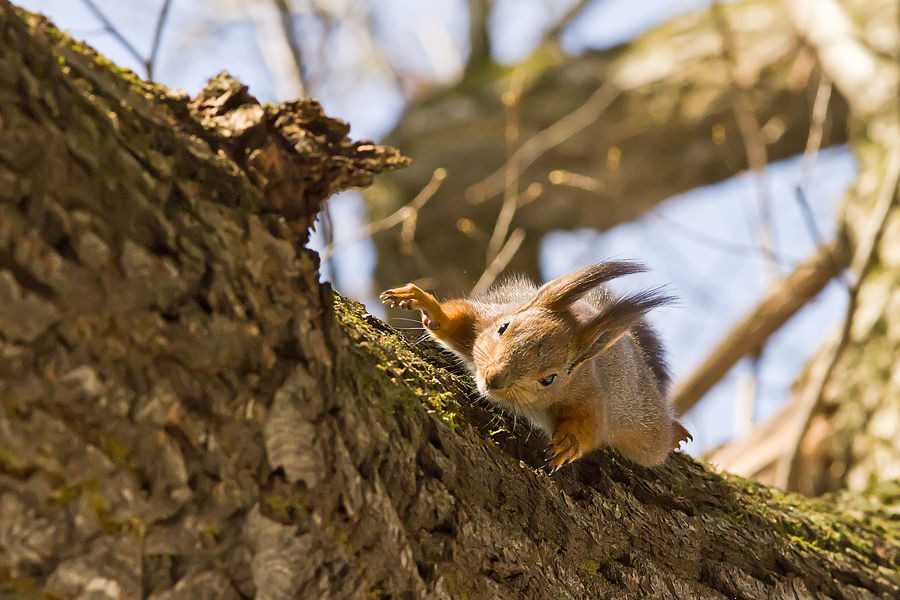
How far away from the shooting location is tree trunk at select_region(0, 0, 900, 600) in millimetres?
962

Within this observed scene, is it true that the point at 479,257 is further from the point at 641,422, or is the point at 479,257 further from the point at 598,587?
the point at 598,587

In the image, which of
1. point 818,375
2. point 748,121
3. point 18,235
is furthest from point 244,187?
point 748,121

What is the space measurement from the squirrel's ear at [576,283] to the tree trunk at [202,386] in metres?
0.69

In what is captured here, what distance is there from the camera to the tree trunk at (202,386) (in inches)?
37.9

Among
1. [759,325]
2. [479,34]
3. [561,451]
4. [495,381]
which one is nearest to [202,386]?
[561,451]

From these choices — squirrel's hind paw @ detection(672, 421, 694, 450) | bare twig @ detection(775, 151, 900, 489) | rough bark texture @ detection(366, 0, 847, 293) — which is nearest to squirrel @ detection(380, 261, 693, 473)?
squirrel's hind paw @ detection(672, 421, 694, 450)

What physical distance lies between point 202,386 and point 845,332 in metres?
3.39

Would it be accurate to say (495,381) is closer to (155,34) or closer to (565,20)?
(155,34)

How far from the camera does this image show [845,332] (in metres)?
3.63

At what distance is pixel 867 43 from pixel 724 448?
8.03 ft

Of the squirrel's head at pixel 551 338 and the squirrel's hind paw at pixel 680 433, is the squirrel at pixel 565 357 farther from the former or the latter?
the squirrel's hind paw at pixel 680 433

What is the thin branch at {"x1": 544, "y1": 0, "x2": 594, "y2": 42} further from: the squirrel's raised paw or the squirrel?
the squirrel's raised paw

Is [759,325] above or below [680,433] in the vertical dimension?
above

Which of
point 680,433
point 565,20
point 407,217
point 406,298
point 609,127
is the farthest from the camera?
point 565,20
